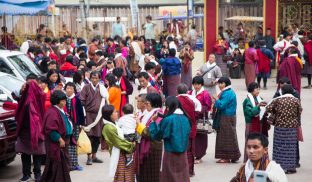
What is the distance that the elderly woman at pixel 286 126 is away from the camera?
11.0 m

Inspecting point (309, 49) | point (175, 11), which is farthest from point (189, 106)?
point (175, 11)

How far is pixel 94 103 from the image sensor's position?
12.5 m

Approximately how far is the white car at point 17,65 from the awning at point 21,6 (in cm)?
313

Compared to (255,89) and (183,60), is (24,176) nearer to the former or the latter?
(255,89)

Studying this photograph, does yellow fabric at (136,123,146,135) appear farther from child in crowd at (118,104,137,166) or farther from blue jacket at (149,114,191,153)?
blue jacket at (149,114,191,153)

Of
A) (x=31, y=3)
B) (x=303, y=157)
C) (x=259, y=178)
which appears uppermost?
(x=31, y=3)

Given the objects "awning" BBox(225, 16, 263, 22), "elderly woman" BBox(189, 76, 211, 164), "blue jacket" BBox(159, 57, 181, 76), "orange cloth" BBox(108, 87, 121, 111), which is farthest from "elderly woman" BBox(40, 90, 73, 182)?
"awning" BBox(225, 16, 263, 22)

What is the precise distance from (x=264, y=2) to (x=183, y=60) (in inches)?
291

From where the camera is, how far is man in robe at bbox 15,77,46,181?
1060 centimetres

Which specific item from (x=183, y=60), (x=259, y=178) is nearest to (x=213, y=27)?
(x=183, y=60)

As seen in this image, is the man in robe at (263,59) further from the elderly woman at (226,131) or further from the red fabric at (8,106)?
the red fabric at (8,106)

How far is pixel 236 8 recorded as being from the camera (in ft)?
90.4

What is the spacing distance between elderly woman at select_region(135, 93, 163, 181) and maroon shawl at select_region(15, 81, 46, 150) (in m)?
1.62

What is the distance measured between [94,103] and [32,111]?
1.98 m
